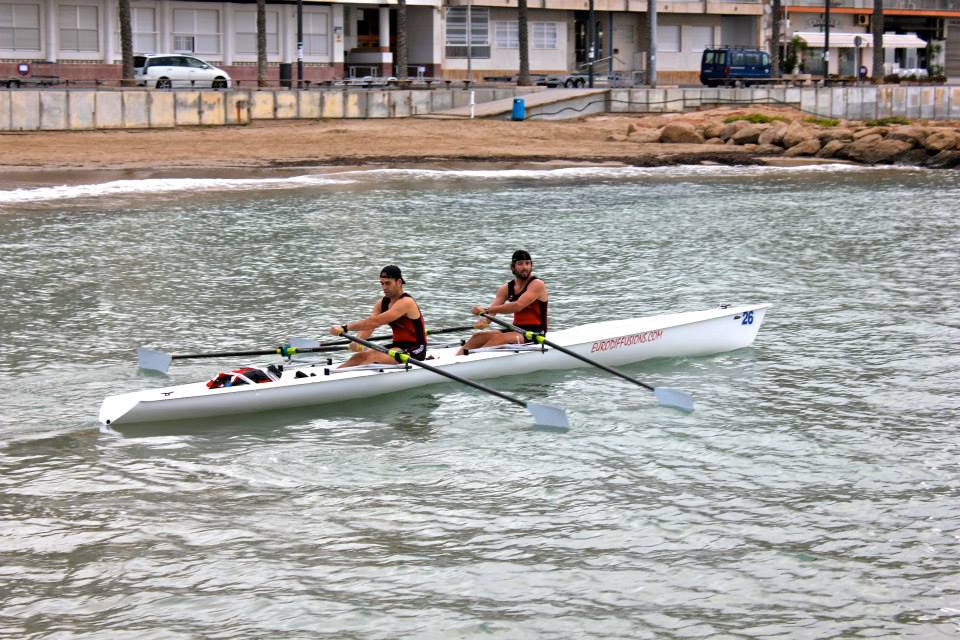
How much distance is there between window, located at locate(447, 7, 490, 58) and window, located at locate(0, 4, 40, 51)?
19692mm

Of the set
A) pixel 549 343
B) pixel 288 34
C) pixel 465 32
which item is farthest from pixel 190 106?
pixel 549 343

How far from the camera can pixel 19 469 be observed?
11.4 m

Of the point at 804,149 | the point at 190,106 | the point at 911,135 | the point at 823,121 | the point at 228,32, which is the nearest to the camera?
the point at 190,106

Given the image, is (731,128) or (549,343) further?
(731,128)

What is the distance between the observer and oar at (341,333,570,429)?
12.8 meters

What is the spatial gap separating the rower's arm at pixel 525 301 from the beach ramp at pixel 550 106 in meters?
30.8

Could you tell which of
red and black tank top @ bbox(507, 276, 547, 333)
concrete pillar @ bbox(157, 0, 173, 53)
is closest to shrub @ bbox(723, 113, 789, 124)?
concrete pillar @ bbox(157, 0, 173, 53)

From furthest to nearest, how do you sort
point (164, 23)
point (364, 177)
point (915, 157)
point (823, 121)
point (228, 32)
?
1. point (228, 32)
2. point (164, 23)
3. point (823, 121)
4. point (915, 157)
5. point (364, 177)

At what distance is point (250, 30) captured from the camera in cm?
5647

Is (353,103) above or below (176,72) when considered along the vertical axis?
below

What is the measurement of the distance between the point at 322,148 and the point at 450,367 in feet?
82.4

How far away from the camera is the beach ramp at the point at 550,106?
46.0 meters

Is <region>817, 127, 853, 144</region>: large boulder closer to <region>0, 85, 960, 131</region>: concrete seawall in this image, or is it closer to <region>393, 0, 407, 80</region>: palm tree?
<region>0, 85, 960, 131</region>: concrete seawall

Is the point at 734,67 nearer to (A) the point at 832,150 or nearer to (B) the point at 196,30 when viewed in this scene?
(A) the point at 832,150
